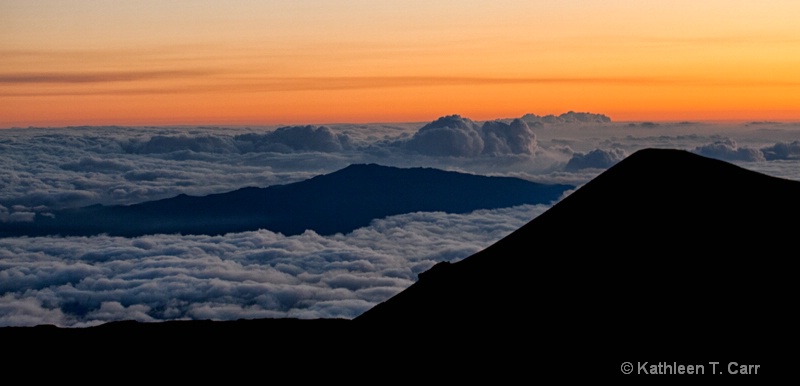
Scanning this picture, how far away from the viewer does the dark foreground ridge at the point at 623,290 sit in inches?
581

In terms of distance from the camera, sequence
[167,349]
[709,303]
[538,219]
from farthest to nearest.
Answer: [167,349]
[538,219]
[709,303]

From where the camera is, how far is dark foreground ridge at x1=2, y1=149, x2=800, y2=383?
1477 centimetres

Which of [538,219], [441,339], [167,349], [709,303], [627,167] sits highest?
[627,167]

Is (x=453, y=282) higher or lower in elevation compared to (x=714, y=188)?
lower

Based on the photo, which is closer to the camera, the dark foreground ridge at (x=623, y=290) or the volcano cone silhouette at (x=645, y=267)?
the dark foreground ridge at (x=623, y=290)

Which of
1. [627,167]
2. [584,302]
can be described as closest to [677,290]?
[584,302]

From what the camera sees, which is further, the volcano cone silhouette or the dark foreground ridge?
the volcano cone silhouette

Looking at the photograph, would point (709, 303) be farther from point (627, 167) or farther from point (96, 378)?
point (96, 378)

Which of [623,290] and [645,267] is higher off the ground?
[645,267]

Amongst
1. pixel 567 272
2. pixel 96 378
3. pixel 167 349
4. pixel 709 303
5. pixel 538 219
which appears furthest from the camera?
pixel 167 349

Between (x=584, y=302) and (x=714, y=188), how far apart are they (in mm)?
3642

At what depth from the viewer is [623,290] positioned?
15664 mm

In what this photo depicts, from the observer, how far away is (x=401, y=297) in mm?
18750

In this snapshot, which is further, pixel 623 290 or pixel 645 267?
pixel 645 267
